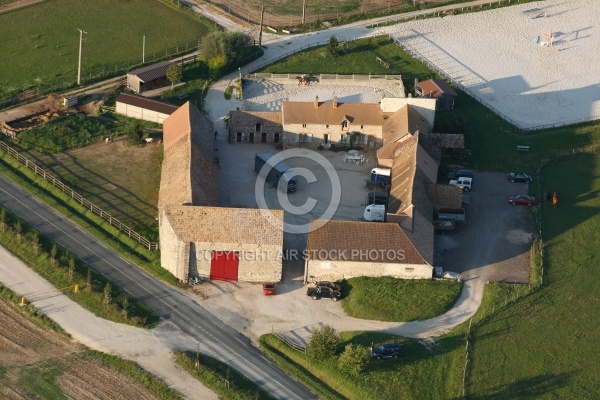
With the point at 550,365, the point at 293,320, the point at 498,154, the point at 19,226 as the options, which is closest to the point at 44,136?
the point at 19,226

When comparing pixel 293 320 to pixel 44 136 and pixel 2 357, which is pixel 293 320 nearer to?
pixel 2 357

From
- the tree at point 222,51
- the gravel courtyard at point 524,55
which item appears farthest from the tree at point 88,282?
the gravel courtyard at point 524,55

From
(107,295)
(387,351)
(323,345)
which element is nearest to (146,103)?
(107,295)

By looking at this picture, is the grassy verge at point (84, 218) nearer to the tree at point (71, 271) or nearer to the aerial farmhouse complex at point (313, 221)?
the aerial farmhouse complex at point (313, 221)

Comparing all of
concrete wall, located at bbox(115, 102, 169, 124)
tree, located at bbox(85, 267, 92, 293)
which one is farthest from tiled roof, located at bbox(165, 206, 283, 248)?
concrete wall, located at bbox(115, 102, 169, 124)

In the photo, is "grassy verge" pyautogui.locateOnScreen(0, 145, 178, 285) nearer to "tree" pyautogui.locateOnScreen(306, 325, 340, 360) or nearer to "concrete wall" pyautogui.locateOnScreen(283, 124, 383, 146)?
"tree" pyautogui.locateOnScreen(306, 325, 340, 360)

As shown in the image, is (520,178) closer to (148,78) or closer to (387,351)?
(387,351)
